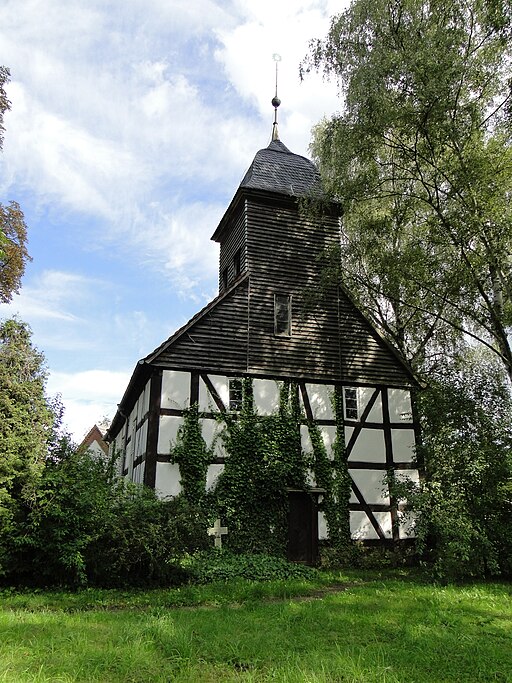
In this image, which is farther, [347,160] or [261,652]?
[347,160]

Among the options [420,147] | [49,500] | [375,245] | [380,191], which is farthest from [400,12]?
[49,500]

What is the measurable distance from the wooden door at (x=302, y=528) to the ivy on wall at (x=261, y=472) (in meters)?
0.29

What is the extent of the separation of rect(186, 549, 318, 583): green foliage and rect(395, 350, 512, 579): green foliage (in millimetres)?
2934

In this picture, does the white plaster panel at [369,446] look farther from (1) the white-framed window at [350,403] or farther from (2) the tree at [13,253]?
(2) the tree at [13,253]

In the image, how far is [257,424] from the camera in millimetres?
14258

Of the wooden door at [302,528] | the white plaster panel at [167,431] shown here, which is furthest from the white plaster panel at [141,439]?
the wooden door at [302,528]

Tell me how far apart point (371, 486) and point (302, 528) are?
2363mm

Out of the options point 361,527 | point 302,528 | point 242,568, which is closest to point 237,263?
point 302,528

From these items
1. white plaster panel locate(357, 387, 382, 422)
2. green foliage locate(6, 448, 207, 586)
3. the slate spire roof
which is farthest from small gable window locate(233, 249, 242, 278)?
green foliage locate(6, 448, 207, 586)

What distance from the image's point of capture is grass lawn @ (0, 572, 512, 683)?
16.2 feet

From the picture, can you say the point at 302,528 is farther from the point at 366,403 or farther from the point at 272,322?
the point at 272,322

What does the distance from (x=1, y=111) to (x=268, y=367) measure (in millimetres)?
9118

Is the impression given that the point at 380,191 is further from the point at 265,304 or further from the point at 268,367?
the point at 268,367

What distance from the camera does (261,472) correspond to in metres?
13.7
